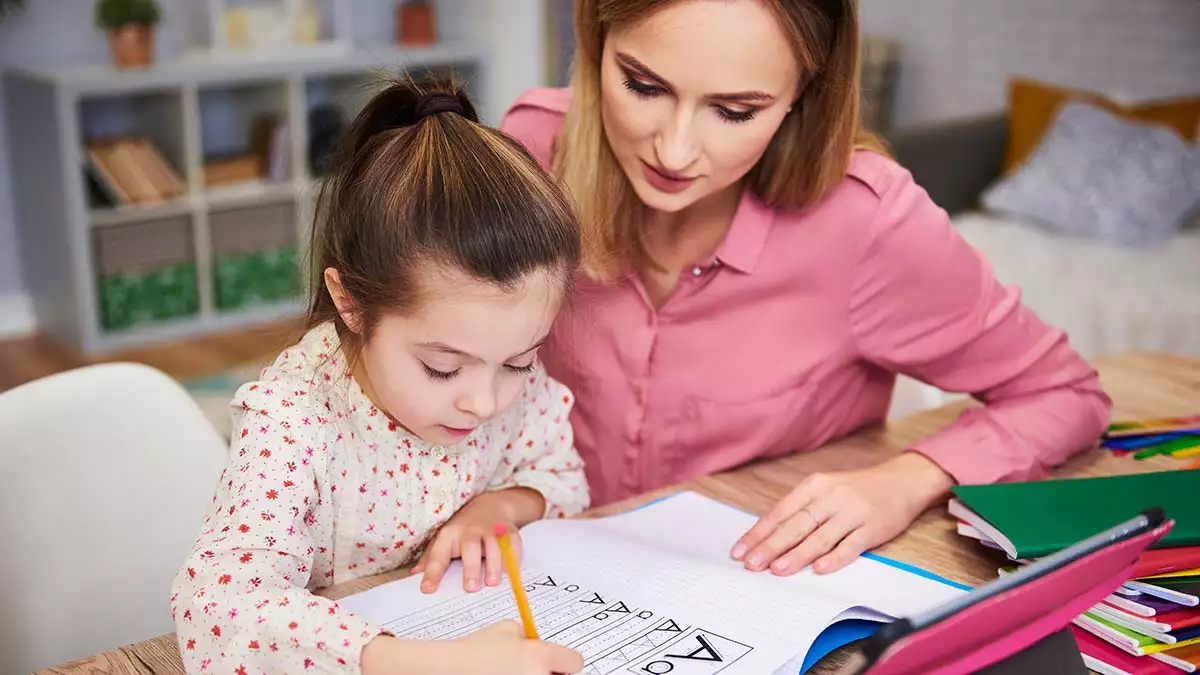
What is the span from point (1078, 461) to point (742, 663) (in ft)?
2.21

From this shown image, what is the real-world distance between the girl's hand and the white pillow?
272 cm

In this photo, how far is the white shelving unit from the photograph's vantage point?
3.89 m

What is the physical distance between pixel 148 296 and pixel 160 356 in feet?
0.81

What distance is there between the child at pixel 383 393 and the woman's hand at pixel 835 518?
0.25 m

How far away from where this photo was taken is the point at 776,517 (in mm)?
1130

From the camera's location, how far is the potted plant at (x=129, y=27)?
3.85 meters

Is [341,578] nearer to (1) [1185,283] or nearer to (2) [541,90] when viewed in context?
(2) [541,90]

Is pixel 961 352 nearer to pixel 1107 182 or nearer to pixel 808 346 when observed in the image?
pixel 808 346

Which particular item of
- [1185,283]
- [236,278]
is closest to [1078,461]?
[1185,283]

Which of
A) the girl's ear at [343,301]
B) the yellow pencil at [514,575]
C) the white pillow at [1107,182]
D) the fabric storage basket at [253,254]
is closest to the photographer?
the yellow pencil at [514,575]

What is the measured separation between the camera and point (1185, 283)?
3061 millimetres

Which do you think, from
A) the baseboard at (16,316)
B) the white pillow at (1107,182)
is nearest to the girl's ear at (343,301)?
the white pillow at (1107,182)

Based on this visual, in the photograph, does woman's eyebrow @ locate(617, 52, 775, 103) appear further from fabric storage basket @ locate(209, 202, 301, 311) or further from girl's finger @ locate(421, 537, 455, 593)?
fabric storage basket @ locate(209, 202, 301, 311)

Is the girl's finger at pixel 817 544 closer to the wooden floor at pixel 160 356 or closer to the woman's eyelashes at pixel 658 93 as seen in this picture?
the woman's eyelashes at pixel 658 93
